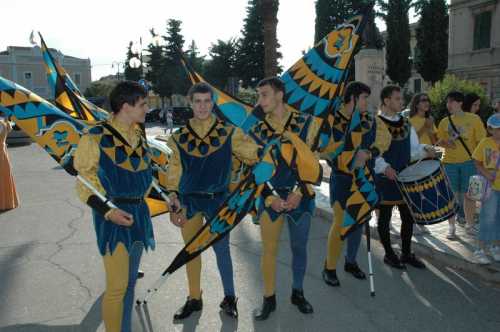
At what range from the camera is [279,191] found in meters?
3.73

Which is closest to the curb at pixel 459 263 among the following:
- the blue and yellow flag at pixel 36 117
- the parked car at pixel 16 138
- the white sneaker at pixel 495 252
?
the white sneaker at pixel 495 252

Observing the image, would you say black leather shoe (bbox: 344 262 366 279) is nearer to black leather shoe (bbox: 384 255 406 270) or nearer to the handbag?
black leather shoe (bbox: 384 255 406 270)

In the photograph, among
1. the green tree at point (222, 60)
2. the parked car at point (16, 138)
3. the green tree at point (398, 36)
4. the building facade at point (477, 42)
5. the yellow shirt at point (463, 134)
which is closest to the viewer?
the yellow shirt at point (463, 134)

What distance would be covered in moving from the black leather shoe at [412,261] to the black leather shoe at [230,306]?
2.19m

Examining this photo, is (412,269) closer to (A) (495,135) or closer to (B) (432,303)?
(B) (432,303)

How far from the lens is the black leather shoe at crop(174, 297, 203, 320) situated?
13.0 ft

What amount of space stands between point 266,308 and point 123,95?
216cm

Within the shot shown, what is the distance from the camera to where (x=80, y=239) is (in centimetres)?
650

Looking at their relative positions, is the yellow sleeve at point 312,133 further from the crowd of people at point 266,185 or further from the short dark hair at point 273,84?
the short dark hair at point 273,84

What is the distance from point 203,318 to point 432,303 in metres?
2.08

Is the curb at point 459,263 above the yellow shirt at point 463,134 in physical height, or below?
below

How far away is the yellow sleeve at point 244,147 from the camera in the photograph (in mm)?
3699

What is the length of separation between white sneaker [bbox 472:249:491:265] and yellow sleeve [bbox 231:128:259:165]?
115 inches

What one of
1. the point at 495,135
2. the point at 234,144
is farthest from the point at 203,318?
the point at 495,135
